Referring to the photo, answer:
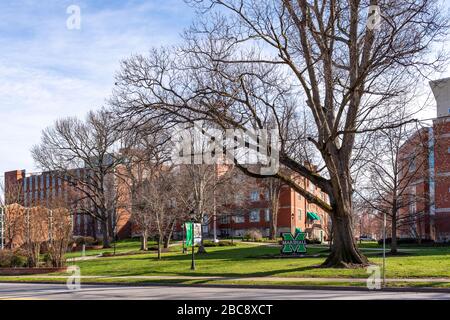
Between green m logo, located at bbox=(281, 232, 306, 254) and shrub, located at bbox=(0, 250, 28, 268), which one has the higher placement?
green m logo, located at bbox=(281, 232, 306, 254)

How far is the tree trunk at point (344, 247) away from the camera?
25547 mm

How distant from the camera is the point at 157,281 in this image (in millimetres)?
23359

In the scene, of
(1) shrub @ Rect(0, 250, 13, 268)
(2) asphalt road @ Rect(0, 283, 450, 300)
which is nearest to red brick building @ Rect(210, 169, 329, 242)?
(1) shrub @ Rect(0, 250, 13, 268)

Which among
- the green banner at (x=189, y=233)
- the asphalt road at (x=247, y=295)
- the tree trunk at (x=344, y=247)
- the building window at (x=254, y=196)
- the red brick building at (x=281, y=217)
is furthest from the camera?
the building window at (x=254, y=196)

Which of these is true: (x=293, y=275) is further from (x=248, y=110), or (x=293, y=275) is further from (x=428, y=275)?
(x=248, y=110)

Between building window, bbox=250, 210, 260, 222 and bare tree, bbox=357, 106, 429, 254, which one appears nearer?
bare tree, bbox=357, 106, 429, 254

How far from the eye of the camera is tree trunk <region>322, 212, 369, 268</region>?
25.5m

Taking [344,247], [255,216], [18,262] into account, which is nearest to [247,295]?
[344,247]

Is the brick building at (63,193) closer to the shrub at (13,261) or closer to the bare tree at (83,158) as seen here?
the bare tree at (83,158)

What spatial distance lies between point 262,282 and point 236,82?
892 centimetres

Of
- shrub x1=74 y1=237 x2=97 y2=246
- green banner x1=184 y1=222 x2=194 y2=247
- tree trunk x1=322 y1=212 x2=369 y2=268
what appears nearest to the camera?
tree trunk x1=322 y1=212 x2=369 y2=268

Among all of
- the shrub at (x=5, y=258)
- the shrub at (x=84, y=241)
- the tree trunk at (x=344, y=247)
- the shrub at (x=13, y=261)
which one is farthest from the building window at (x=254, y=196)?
the tree trunk at (x=344, y=247)

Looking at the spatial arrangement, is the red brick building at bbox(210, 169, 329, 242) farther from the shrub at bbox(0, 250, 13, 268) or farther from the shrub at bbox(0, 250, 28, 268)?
the shrub at bbox(0, 250, 28, 268)

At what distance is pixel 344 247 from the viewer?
84.5ft
